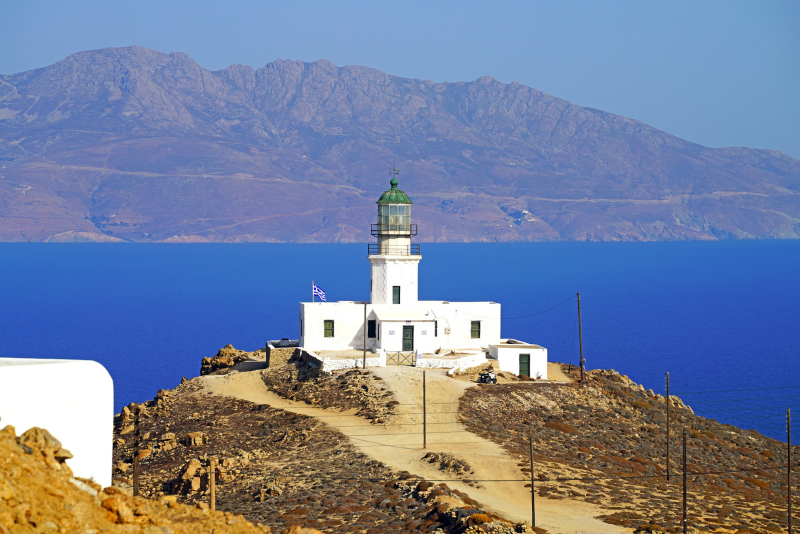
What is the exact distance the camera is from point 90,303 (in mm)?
132375

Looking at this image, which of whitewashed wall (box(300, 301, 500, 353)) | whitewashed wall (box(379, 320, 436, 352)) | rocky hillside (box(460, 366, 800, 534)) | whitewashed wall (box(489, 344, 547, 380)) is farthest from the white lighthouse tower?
rocky hillside (box(460, 366, 800, 534))

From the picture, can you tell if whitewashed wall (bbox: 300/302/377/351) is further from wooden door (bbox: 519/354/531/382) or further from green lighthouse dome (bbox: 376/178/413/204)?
wooden door (bbox: 519/354/531/382)

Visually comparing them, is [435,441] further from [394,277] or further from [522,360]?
[394,277]

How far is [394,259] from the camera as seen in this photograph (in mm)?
45312

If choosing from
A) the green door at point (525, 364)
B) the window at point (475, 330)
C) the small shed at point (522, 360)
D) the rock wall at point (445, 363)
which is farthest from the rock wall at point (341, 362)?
the green door at point (525, 364)

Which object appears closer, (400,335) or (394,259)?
(400,335)

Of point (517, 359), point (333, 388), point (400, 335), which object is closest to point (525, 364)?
point (517, 359)

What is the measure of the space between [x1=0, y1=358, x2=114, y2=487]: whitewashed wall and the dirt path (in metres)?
13.1

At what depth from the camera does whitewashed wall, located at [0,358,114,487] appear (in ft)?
41.8

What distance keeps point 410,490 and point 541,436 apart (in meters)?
10.0

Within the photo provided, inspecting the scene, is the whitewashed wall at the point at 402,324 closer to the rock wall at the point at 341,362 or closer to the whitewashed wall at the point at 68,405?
the rock wall at the point at 341,362

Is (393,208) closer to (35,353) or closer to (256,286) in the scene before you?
(35,353)

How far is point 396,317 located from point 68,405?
3054 centimetres

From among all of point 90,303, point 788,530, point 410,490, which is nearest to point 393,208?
point 410,490
